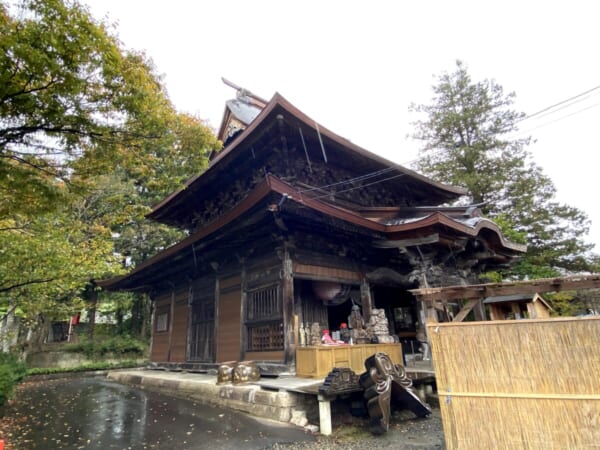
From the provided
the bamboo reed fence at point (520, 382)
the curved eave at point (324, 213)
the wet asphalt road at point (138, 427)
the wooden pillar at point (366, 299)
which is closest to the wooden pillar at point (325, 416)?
the wet asphalt road at point (138, 427)

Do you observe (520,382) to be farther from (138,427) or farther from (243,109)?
(243,109)

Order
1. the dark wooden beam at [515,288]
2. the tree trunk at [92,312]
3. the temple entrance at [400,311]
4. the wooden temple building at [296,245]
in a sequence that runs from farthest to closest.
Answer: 1. the tree trunk at [92,312]
2. the temple entrance at [400,311]
3. the wooden temple building at [296,245]
4. the dark wooden beam at [515,288]

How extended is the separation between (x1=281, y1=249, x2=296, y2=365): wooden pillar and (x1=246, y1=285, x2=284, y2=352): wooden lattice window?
27cm

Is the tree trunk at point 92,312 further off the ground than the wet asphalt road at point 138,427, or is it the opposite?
the tree trunk at point 92,312

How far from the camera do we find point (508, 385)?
10.2 ft

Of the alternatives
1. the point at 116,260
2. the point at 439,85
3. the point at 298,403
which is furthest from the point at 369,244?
the point at 439,85

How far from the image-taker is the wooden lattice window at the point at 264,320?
749cm

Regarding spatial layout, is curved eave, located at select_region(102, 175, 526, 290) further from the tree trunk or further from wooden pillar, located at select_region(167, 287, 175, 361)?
the tree trunk

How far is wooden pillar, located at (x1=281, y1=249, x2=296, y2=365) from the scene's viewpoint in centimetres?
696

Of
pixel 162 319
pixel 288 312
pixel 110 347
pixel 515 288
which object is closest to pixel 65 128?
pixel 288 312

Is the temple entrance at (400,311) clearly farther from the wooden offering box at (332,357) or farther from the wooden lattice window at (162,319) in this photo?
the wooden lattice window at (162,319)

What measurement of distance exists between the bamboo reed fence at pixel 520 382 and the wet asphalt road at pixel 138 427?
2255 millimetres

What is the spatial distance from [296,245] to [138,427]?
4.29 m

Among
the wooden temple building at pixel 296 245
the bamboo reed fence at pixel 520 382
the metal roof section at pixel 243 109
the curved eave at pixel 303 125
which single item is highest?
the metal roof section at pixel 243 109
